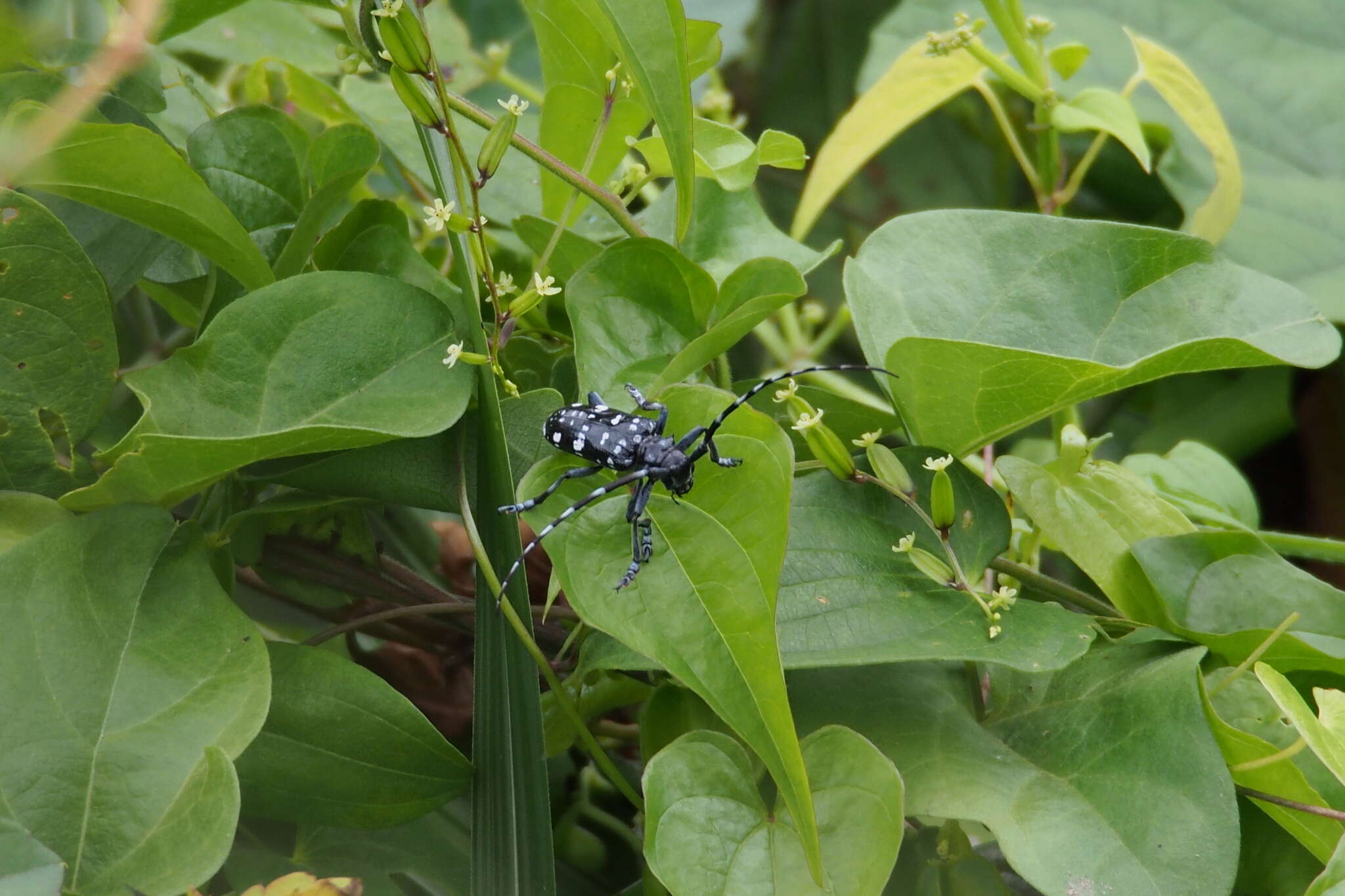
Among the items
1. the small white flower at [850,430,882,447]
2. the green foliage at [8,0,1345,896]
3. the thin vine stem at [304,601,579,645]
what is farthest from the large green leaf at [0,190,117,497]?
the small white flower at [850,430,882,447]

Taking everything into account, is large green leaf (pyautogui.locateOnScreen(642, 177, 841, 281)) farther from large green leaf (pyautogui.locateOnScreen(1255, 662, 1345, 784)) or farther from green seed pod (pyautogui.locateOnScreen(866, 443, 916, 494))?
large green leaf (pyautogui.locateOnScreen(1255, 662, 1345, 784))

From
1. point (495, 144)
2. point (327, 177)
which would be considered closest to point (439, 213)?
point (495, 144)

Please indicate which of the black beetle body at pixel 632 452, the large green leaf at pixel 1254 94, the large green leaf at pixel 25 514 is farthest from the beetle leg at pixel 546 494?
the large green leaf at pixel 1254 94

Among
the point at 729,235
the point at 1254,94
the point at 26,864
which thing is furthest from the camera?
the point at 1254,94

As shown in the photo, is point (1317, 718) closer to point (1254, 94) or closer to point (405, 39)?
point (405, 39)

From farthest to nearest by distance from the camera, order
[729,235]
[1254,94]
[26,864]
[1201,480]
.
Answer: [1254,94] < [1201,480] < [729,235] < [26,864]

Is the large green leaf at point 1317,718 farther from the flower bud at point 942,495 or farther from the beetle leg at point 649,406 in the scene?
the beetle leg at point 649,406
